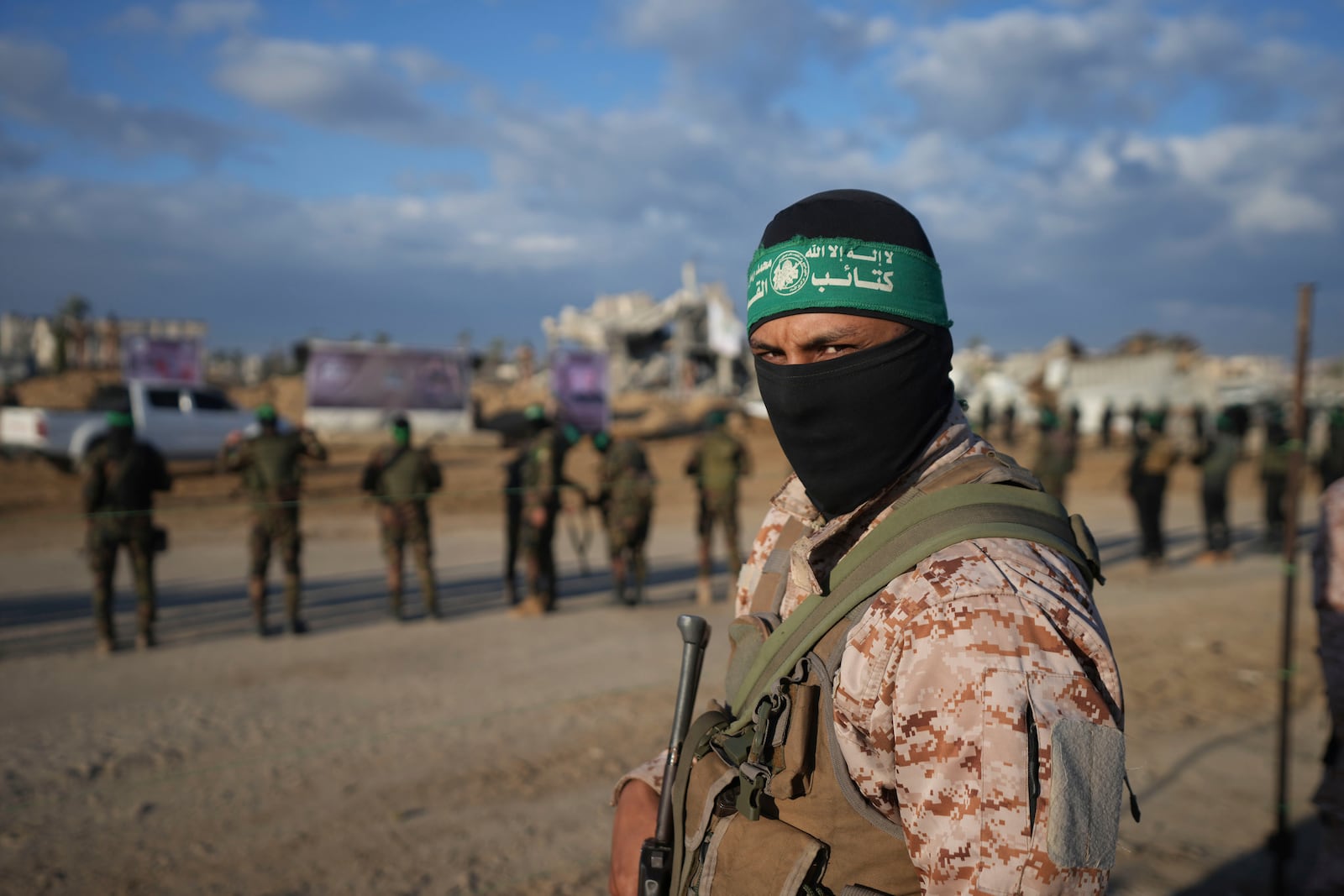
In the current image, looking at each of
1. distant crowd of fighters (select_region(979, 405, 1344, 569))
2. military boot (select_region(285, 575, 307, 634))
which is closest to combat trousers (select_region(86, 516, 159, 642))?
military boot (select_region(285, 575, 307, 634))

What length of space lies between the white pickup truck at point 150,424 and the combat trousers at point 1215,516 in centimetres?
1715

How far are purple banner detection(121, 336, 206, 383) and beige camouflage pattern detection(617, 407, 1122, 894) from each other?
25713 millimetres

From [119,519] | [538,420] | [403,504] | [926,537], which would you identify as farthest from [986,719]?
[538,420]

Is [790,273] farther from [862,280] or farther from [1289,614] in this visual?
[1289,614]

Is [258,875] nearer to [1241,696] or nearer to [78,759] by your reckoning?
[78,759]

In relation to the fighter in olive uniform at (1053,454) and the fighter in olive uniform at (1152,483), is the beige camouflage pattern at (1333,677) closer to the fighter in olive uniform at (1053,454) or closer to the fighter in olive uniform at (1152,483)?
the fighter in olive uniform at (1053,454)

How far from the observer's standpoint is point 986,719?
102 cm

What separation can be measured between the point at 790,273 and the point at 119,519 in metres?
7.17

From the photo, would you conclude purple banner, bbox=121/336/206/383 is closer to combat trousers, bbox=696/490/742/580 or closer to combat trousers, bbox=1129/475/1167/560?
combat trousers, bbox=696/490/742/580

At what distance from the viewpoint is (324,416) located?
2130cm

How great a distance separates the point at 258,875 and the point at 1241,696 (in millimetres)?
6241

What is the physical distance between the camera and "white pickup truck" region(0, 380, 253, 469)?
15.5m

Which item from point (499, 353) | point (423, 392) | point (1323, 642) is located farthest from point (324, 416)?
point (499, 353)

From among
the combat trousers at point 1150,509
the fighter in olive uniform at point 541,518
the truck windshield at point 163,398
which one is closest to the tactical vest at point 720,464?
the fighter in olive uniform at point 541,518
